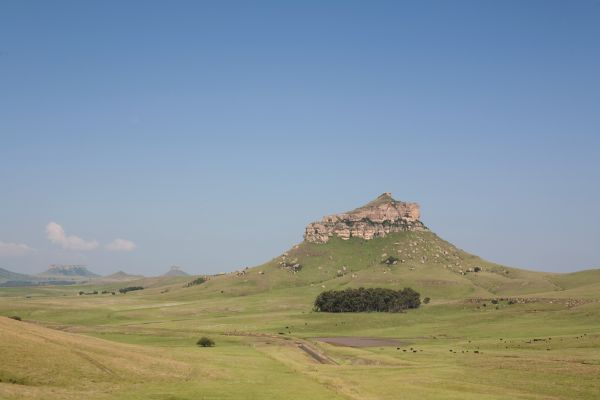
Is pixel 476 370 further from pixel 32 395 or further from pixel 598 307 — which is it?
pixel 598 307

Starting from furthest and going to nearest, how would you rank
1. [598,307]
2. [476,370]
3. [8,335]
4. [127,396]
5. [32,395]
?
[598,307] → [476,370] → [8,335] → [127,396] → [32,395]

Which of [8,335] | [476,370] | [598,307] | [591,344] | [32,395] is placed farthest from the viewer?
[598,307]

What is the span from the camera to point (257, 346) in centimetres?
13162

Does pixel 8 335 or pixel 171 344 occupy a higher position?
pixel 8 335

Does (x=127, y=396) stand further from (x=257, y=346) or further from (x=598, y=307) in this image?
(x=598, y=307)

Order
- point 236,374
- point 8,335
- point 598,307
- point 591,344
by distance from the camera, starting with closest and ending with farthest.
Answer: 1. point 8,335
2. point 236,374
3. point 591,344
4. point 598,307

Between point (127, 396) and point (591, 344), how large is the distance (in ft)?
328

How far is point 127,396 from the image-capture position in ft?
186

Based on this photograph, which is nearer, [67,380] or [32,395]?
[32,395]

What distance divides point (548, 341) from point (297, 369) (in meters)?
69.0

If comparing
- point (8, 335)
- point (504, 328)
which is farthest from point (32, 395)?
point (504, 328)

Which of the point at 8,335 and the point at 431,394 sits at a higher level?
the point at 8,335

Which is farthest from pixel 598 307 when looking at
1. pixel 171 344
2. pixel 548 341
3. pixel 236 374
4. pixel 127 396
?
pixel 127 396

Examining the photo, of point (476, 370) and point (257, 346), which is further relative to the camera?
point (257, 346)
